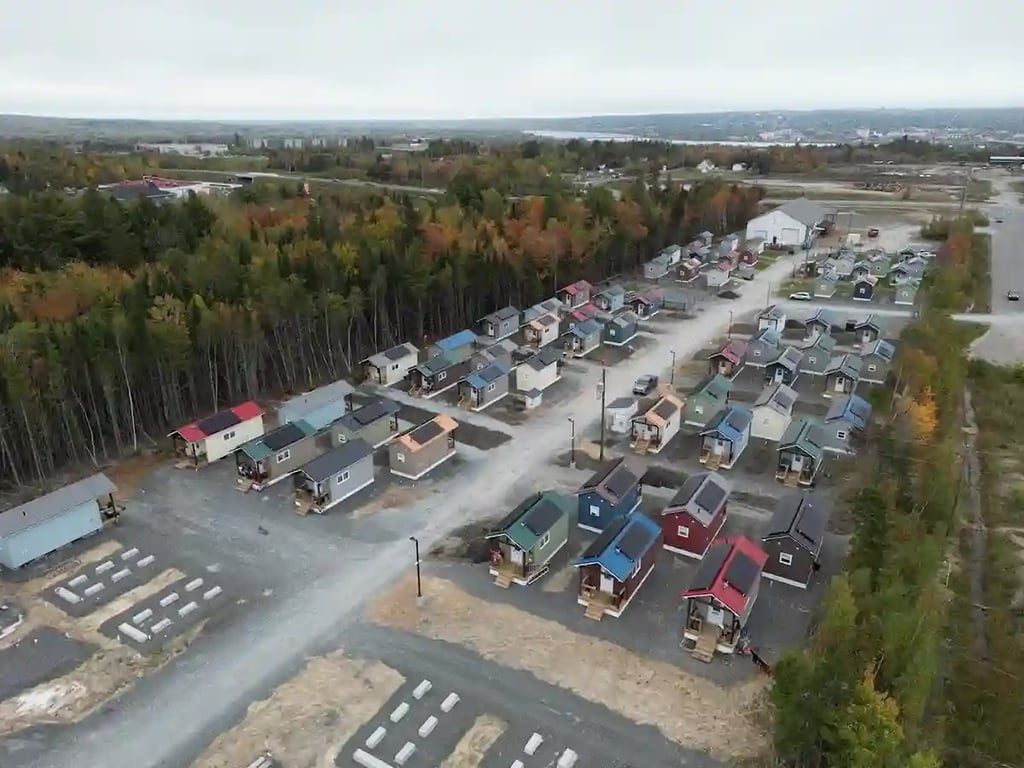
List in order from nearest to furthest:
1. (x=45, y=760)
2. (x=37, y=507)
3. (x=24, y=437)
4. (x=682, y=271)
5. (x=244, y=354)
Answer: (x=45, y=760) < (x=37, y=507) < (x=24, y=437) < (x=244, y=354) < (x=682, y=271)

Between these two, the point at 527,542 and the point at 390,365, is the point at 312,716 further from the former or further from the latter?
the point at 390,365

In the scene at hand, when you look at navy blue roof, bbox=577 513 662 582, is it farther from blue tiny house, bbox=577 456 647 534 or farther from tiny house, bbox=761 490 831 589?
tiny house, bbox=761 490 831 589

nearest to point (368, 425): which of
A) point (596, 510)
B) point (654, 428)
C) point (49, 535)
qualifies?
point (596, 510)

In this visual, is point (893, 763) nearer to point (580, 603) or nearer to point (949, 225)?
point (580, 603)

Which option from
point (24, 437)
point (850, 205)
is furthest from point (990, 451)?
point (850, 205)

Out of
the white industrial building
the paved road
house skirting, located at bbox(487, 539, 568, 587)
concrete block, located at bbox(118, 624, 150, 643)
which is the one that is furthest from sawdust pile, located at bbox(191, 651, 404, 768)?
the white industrial building

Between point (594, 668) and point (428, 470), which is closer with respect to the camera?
point (594, 668)

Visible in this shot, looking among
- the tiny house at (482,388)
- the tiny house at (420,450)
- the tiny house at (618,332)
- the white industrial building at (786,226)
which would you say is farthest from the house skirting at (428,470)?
the white industrial building at (786,226)
